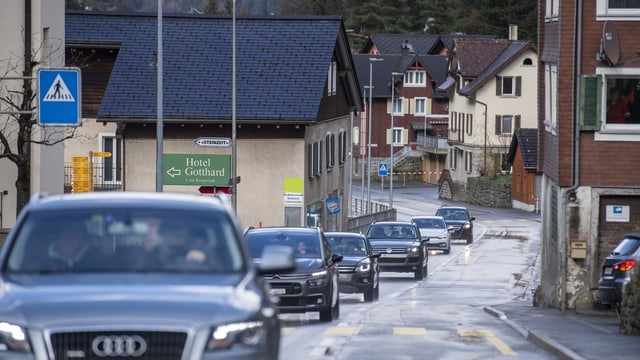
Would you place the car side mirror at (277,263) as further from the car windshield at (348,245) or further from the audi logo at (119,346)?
the car windshield at (348,245)

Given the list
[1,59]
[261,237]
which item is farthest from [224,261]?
[1,59]

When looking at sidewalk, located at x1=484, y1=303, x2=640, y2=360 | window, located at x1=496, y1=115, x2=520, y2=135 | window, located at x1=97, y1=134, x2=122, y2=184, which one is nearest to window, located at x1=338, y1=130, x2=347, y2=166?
window, located at x1=97, y1=134, x2=122, y2=184

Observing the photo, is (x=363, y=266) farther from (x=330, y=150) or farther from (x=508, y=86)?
(x=508, y=86)

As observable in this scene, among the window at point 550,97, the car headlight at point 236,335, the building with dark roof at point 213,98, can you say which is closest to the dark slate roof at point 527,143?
the building with dark roof at point 213,98

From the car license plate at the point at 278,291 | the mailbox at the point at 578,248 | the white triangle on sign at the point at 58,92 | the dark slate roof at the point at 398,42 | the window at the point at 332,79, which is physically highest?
the dark slate roof at the point at 398,42

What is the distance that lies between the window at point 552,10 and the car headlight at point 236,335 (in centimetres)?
2080

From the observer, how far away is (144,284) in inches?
355

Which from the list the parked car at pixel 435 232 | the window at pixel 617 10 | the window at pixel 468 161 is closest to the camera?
the window at pixel 617 10

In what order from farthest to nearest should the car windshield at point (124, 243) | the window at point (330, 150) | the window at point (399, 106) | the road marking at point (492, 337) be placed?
the window at point (399, 106)
the window at point (330, 150)
the road marking at point (492, 337)
the car windshield at point (124, 243)

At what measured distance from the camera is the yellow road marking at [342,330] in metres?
19.6

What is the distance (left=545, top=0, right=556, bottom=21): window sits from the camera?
96.8ft

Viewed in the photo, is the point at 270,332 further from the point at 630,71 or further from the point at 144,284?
the point at 630,71

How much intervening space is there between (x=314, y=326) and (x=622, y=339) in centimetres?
509

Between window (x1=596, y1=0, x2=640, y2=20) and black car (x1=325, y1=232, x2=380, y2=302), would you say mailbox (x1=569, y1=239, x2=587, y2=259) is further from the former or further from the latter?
window (x1=596, y1=0, x2=640, y2=20)
